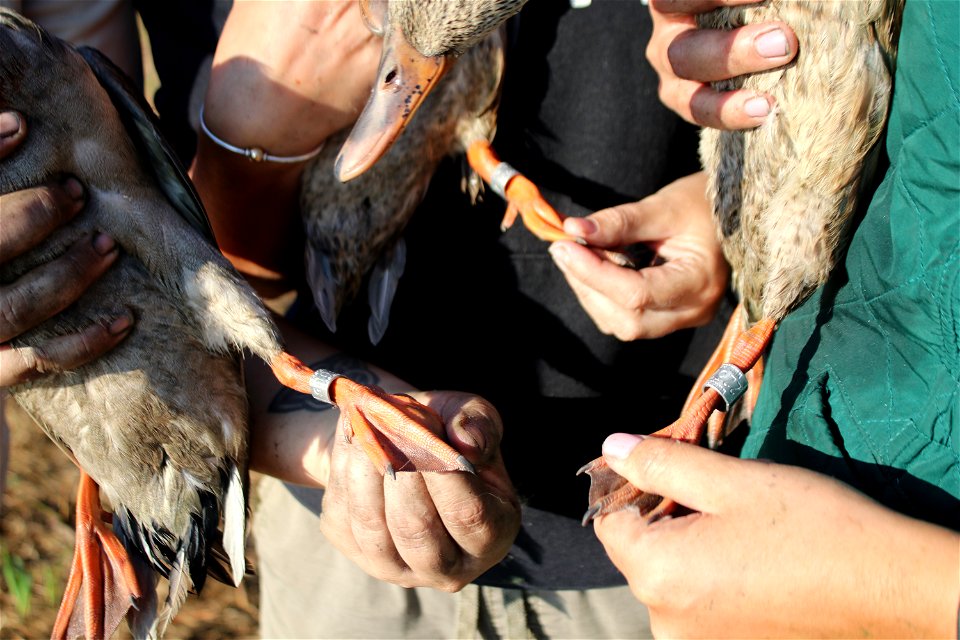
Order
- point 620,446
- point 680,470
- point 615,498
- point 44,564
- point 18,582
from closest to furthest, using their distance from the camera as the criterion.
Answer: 1. point 680,470
2. point 620,446
3. point 615,498
4. point 18,582
5. point 44,564

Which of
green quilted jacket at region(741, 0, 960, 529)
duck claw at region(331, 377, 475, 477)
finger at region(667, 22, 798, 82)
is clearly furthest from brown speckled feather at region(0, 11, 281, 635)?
green quilted jacket at region(741, 0, 960, 529)

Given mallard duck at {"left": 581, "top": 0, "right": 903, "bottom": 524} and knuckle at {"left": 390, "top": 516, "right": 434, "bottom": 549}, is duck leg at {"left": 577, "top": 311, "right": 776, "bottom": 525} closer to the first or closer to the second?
mallard duck at {"left": 581, "top": 0, "right": 903, "bottom": 524}

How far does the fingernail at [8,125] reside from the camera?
64.9 inches

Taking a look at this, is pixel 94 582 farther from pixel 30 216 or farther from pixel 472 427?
pixel 472 427

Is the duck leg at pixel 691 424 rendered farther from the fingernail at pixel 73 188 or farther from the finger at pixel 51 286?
the fingernail at pixel 73 188

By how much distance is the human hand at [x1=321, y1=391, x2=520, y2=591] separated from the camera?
62.2 inches

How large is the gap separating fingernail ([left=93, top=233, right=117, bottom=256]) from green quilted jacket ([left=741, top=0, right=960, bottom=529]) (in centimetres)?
155

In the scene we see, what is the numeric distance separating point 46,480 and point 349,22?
144 inches

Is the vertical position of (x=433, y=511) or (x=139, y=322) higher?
(x=139, y=322)

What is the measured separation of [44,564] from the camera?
3938 millimetres

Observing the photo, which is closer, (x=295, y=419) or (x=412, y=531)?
(x=412, y=531)

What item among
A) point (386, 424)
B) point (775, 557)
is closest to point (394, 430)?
point (386, 424)

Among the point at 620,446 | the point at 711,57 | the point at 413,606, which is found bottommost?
the point at 413,606

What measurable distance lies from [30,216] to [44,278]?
0.13 meters
